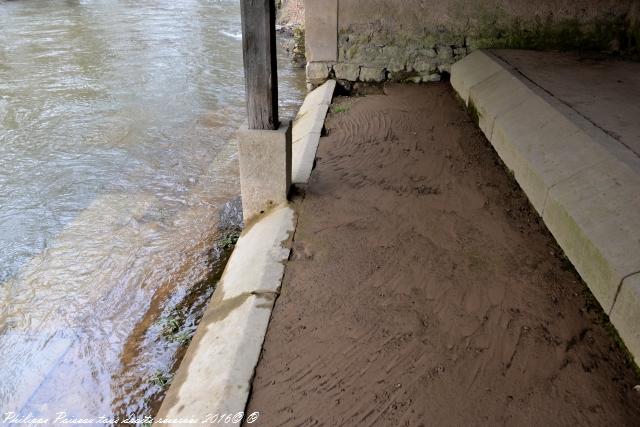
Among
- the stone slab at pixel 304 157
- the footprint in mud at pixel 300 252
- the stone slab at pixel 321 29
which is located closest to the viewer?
the footprint in mud at pixel 300 252

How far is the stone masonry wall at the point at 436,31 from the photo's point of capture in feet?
23.3

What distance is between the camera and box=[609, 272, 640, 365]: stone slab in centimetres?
258

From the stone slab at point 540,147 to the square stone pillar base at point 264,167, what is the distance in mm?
2098

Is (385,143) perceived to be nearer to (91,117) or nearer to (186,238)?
(186,238)

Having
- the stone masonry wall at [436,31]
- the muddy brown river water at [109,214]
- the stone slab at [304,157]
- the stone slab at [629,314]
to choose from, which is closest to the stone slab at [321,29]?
the stone masonry wall at [436,31]

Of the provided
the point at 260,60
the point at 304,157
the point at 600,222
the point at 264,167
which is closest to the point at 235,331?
the point at 264,167

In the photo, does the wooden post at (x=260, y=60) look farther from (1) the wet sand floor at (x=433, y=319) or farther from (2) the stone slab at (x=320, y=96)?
(2) the stone slab at (x=320, y=96)

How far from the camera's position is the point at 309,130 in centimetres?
613

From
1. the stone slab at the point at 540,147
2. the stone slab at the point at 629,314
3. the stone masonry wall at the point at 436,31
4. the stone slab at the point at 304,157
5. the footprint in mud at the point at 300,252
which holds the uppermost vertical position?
the stone masonry wall at the point at 436,31

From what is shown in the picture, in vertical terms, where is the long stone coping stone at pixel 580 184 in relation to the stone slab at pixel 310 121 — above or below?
above

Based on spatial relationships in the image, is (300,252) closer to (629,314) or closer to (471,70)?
(629,314)

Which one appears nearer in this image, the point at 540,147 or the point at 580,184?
the point at 580,184

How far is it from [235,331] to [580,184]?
269cm

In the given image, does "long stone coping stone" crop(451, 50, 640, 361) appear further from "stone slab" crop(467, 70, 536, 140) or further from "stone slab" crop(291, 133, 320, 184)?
"stone slab" crop(291, 133, 320, 184)
